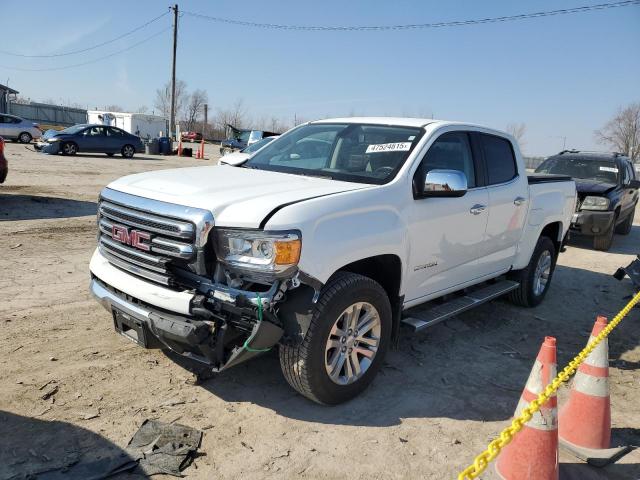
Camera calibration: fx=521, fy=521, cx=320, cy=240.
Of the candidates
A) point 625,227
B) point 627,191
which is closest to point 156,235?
point 627,191

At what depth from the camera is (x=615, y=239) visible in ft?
39.7

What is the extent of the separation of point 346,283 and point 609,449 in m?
1.97

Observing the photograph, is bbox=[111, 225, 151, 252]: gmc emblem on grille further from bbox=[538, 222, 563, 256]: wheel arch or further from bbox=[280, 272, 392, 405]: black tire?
bbox=[538, 222, 563, 256]: wheel arch

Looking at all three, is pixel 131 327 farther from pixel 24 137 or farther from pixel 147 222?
pixel 24 137

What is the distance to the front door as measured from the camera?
3936mm

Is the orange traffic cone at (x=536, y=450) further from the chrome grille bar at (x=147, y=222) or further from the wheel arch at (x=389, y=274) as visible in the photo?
the chrome grille bar at (x=147, y=222)

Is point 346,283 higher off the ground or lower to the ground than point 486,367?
higher

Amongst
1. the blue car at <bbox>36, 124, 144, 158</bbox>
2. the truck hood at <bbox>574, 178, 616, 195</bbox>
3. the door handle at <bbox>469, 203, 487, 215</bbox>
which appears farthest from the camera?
the blue car at <bbox>36, 124, 144, 158</bbox>

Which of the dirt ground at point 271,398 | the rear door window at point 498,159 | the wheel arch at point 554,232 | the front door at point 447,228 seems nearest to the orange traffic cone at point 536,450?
the dirt ground at point 271,398

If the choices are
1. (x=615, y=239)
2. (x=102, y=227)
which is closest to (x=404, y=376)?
(x=102, y=227)

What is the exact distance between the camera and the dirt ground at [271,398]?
3008 mm

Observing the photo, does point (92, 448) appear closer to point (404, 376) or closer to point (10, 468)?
point (10, 468)

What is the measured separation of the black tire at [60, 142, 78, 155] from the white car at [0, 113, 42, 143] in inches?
234

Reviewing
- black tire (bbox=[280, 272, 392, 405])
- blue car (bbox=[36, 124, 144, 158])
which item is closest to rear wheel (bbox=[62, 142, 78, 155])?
blue car (bbox=[36, 124, 144, 158])
